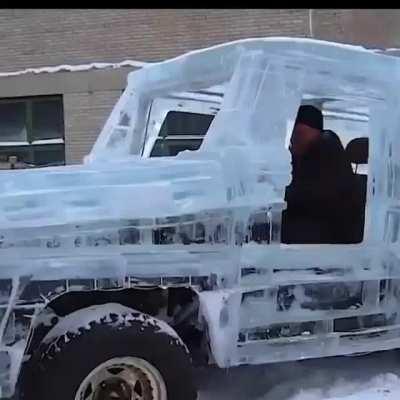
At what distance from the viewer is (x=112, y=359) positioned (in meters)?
3.74

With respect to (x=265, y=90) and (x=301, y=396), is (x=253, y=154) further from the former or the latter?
(x=301, y=396)

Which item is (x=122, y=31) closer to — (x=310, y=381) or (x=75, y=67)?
(x=75, y=67)

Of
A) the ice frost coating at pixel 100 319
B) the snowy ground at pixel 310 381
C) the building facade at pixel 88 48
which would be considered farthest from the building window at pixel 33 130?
the ice frost coating at pixel 100 319

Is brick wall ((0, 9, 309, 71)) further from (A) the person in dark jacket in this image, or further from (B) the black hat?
(A) the person in dark jacket

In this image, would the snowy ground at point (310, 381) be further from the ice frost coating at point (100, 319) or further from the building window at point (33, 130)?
the building window at point (33, 130)

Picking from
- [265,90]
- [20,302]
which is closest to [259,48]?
[265,90]

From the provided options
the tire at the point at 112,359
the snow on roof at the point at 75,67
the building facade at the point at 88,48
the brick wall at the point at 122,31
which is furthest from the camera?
the snow on roof at the point at 75,67

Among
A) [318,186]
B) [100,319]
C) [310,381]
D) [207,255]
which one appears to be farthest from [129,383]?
[318,186]

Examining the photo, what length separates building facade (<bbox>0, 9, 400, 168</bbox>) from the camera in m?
12.5

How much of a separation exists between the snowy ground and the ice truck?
0.97ft

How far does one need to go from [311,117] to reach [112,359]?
189cm

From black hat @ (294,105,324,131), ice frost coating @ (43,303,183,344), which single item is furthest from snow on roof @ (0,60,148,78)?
ice frost coating @ (43,303,183,344)

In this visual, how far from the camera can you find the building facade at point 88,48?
12531 mm

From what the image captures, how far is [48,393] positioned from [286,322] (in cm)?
128
